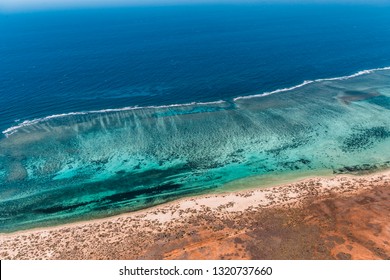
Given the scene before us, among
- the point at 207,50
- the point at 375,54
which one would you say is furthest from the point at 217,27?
the point at 375,54

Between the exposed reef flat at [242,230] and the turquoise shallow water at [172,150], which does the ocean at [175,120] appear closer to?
the turquoise shallow water at [172,150]

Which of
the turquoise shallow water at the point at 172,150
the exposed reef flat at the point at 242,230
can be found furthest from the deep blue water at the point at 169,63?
the exposed reef flat at the point at 242,230

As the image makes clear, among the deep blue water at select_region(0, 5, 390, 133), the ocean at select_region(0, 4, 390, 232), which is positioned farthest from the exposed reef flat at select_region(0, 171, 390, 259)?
the deep blue water at select_region(0, 5, 390, 133)

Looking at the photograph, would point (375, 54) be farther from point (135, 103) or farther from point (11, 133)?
point (11, 133)

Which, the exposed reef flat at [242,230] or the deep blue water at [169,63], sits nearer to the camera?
A: the exposed reef flat at [242,230]

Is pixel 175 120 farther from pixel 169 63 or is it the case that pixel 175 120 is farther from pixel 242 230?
pixel 169 63

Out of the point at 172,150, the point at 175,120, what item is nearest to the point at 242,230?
the point at 172,150

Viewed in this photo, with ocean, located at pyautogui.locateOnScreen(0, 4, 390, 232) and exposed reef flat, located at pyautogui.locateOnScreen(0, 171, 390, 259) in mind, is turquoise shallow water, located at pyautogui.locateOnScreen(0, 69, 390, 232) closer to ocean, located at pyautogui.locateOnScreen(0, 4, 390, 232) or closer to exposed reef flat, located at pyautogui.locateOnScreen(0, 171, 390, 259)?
ocean, located at pyautogui.locateOnScreen(0, 4, 390, 232)
